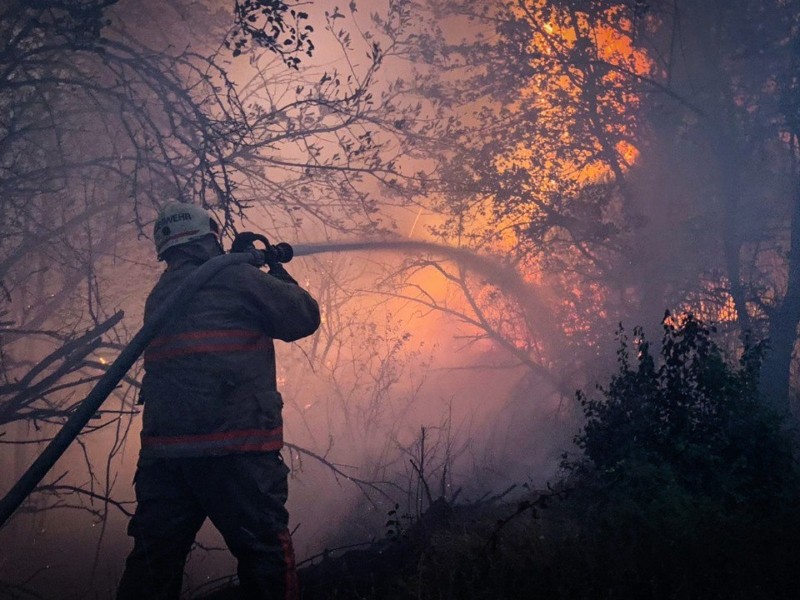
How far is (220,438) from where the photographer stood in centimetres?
295

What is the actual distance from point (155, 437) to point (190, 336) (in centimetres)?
51

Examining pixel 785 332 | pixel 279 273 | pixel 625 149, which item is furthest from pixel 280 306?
pixel 625 149

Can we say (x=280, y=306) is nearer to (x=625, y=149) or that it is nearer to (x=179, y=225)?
(x=179, y=225)

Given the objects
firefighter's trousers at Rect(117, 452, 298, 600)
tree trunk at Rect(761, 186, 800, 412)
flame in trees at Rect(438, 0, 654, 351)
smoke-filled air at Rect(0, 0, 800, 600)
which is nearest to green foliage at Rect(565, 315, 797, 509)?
smoke-filled air at Rect(0, 0, 800, 600)


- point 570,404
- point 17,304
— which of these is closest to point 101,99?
point 17,304

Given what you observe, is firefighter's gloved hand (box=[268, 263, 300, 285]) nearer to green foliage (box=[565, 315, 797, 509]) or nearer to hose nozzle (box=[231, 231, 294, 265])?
hose nozzle (box=[231, 231, 294, 265])

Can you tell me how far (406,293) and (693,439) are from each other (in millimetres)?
9711

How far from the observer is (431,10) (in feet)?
34.4

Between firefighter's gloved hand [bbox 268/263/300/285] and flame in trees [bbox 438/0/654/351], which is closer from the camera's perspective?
firefighter's gloved hand [bbox 268/263/300/285]

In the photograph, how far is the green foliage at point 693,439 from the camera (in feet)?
12.8

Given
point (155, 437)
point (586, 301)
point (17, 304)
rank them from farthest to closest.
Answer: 1. point (586, 301)
2. point (17, 304)
3. point (155, 437)

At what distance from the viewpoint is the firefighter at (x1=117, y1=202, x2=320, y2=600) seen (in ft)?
9.61

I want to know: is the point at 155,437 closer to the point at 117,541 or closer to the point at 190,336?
the point at 190,336

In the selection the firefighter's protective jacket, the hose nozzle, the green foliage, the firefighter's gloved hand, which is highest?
the hose nozzle
